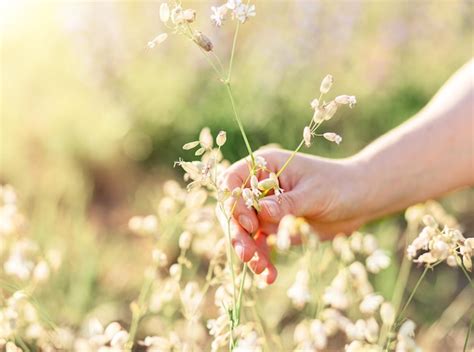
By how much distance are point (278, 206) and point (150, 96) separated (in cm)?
225

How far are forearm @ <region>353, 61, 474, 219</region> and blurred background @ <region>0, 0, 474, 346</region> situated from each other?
1.95 ft

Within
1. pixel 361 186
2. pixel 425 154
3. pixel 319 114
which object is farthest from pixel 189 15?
pixel 425 154

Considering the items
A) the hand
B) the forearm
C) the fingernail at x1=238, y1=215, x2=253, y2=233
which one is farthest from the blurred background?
the fingernail at x1=238, y1=215, x2=253, y2=233

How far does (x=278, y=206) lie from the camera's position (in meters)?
1.29

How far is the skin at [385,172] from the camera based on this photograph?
1.49 meters

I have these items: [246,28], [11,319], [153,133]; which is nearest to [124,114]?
[153,133]

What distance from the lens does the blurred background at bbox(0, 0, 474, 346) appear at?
8.77 feet

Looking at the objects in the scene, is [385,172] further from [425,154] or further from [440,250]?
[440,250]

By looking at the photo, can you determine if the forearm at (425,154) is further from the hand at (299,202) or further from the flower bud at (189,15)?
the flower bud at (189,15)

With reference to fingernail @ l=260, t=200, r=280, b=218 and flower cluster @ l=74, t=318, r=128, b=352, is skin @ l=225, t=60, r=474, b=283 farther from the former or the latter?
flower cluster @ l=74, t=318, r=128, b=352

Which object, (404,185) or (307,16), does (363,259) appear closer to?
(404,185)

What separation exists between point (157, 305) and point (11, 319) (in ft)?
1.19

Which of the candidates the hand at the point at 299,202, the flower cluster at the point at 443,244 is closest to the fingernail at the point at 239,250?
the hand at the point at 299,202

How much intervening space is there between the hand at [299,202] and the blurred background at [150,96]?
76 centimetres
